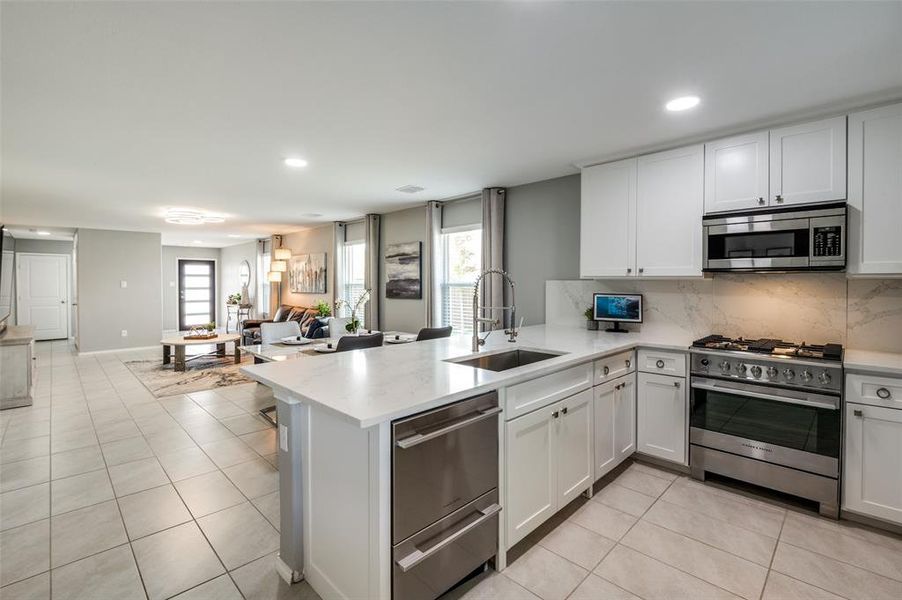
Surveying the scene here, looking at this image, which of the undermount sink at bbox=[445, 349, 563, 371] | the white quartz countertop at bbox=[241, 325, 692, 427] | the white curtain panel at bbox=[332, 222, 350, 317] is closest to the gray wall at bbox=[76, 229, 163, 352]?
the white curtain panel at bbox=[332, 222, 350, 317]

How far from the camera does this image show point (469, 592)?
1.79 meters

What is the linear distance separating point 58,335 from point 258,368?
38.5 feet

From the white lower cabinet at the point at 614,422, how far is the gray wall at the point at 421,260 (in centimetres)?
301

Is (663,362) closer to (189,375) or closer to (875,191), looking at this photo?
(875,191)

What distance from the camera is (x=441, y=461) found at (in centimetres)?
161

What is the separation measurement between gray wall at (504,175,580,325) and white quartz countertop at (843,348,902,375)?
2070 millimetres

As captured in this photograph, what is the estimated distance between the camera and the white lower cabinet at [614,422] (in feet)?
8.61

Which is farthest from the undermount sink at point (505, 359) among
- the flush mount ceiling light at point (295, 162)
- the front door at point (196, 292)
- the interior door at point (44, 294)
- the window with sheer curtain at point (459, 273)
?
the front door at point (196, 292)

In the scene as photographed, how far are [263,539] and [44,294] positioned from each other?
11.5 meters

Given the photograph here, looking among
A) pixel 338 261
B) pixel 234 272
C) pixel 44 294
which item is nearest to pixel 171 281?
pixel 234 272

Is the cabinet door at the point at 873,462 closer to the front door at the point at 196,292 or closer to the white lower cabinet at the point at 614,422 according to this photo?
the white lower cabinet at the point at 614,422

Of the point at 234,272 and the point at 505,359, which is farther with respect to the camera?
the point at 234,272

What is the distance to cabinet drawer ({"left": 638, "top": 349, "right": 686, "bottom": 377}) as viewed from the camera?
9.40 ft

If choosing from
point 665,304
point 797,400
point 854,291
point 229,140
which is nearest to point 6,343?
point 229,140
